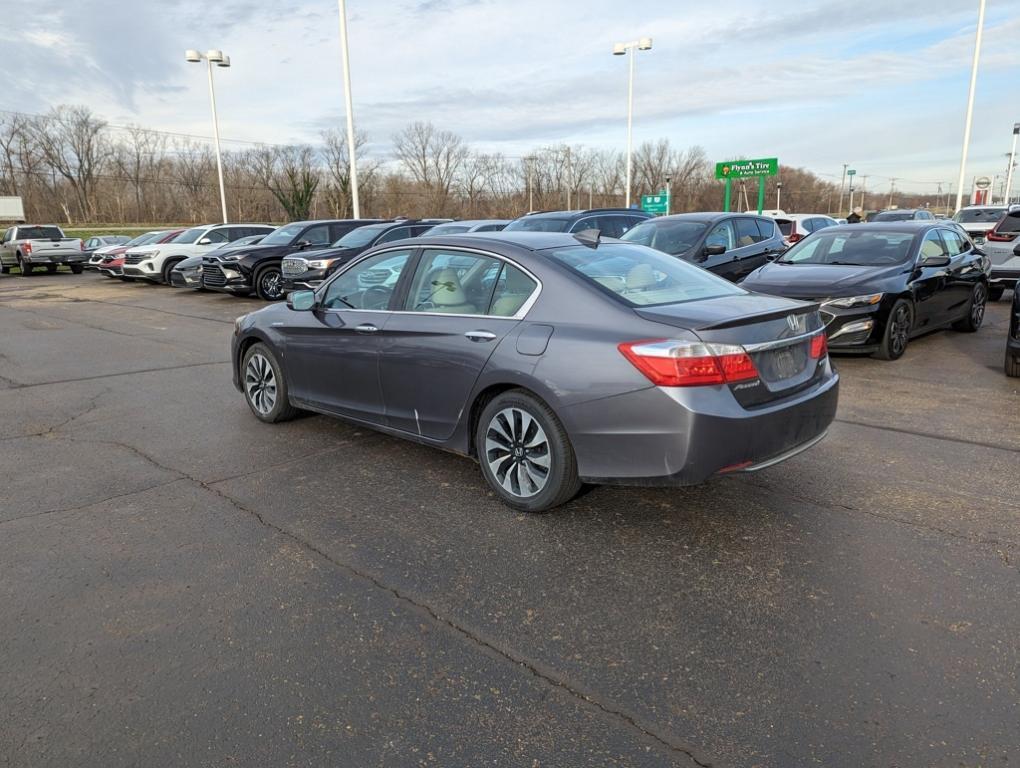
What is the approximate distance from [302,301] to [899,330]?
22.1ft

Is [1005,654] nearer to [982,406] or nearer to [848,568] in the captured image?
[848,568]

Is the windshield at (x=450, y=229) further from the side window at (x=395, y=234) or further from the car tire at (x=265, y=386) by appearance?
the car tire at (x=265, y=386)

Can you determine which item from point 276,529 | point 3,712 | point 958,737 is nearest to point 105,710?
point 3,712

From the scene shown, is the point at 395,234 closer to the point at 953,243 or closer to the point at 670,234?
the point at 670,234

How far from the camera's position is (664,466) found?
11.7 ft

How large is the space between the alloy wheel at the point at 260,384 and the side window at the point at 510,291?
2.47m

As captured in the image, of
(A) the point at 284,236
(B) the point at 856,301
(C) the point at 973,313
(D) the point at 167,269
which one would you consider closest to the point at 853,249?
(B) the point at 856,301

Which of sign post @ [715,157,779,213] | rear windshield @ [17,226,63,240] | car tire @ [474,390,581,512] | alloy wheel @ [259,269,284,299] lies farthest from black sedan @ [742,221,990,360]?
sign post @ [715,157,779,213]

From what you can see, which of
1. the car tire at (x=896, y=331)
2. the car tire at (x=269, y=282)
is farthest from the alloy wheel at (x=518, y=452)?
the car tire at (x=269, y=282)

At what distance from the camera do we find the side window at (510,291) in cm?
418

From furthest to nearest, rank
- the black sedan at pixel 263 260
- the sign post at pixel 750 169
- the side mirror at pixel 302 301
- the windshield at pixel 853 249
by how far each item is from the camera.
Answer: the sign post at pixel 750 169, the black sedan at pixel 263 260, the windshield at pixel 853 249, the side mirror at pixel 302 301

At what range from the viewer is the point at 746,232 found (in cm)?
1223

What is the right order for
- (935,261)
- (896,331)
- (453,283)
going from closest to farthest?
(453,283), (896,331), (935,261)

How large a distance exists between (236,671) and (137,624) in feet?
2.09
